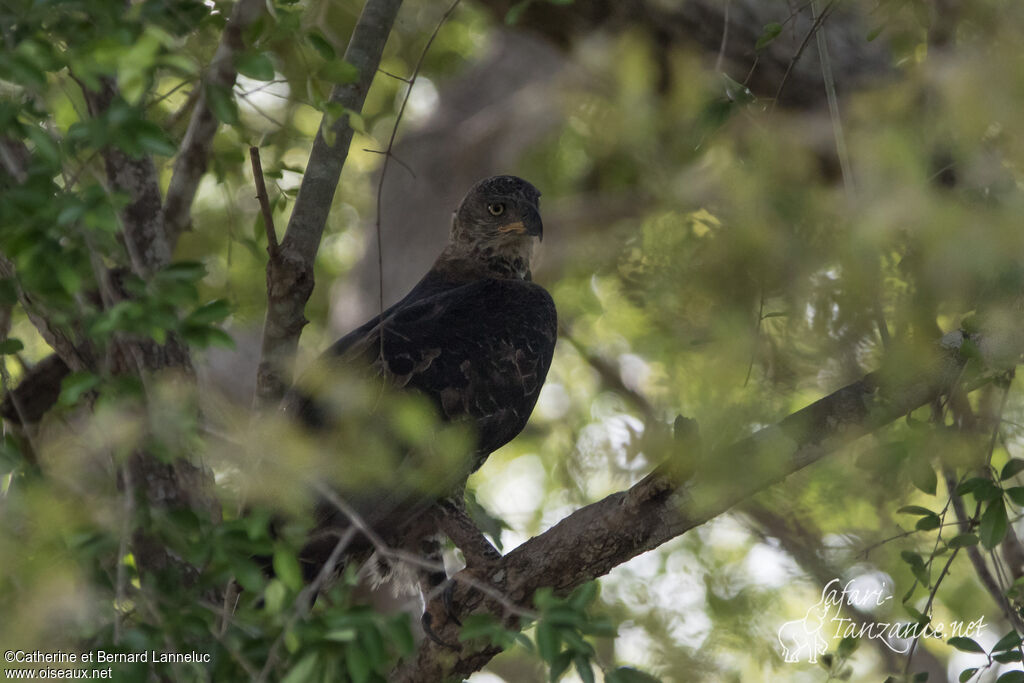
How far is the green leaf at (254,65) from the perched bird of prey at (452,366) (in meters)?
1.48

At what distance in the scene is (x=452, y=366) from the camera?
13.0ft

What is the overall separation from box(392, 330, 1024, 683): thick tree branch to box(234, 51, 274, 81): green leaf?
1.39 meters

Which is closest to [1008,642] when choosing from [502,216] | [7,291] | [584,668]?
[584,668]

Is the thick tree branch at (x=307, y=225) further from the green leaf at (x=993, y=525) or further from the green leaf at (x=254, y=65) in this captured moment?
the green leaf at (x=993, y=525)

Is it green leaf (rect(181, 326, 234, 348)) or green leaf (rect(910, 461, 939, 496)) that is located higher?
green leaf (rect(181, 326, 234, 348))

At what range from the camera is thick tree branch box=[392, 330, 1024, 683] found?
8.43ft

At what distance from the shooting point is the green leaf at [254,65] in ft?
7.13

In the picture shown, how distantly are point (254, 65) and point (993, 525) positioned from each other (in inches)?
86.0

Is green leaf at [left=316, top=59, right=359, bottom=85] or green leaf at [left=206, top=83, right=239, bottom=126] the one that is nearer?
green leaf at [left=206, top=83, right=239, bottom=126]

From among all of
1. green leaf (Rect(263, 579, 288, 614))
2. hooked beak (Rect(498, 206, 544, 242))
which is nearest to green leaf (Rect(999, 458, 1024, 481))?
green leaf (Rect(263, 579, 288, 614))

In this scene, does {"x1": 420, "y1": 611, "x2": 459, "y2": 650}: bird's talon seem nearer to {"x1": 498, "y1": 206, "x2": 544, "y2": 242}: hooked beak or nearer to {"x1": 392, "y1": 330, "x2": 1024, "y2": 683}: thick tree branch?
{"x1": 392, "y1": 330, "x2": 1024, "y2": 683}: thick tree branch

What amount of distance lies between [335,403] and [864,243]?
75.8 inches

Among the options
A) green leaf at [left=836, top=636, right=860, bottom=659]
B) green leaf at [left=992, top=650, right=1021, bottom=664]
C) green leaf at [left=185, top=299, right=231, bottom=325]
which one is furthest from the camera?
green leaf at [left=836, top=636, right=860, bottom=659]

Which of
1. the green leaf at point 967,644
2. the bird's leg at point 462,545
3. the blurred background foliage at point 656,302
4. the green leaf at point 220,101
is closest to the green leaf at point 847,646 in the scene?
the blurred background foliage at point 656,302
